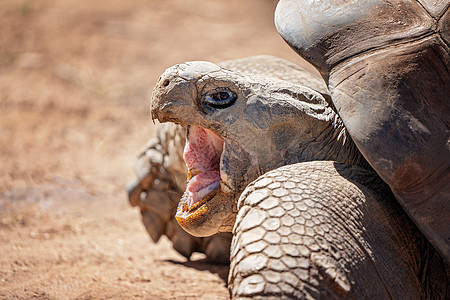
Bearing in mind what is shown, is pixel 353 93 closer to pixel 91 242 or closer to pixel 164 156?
pixel 164 156

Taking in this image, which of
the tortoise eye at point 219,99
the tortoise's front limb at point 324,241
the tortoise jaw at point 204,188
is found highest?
the tortoise eye at point 219,99

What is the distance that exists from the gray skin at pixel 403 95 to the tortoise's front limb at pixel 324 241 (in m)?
0.14

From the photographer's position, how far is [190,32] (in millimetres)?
9195

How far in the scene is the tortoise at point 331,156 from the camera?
1783 mm

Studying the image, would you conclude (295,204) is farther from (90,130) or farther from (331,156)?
(90,130)

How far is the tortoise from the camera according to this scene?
1783 mm

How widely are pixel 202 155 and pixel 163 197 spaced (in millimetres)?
1106

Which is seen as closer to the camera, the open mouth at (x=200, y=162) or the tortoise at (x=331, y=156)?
the tortoise at (x=331, y=156)

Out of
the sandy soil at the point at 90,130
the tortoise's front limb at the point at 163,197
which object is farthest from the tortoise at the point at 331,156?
the tortoise's front limb at the point at 163,197

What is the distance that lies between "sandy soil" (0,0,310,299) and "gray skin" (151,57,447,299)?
0.82 m

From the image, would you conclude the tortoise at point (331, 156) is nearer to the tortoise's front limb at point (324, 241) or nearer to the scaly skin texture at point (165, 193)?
the tortoise's front limb at point (324, 241)

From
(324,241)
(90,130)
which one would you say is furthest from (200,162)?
(90,130)

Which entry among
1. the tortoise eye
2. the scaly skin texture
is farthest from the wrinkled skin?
the scaly skin texture

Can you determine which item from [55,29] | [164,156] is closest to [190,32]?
[55,29]
